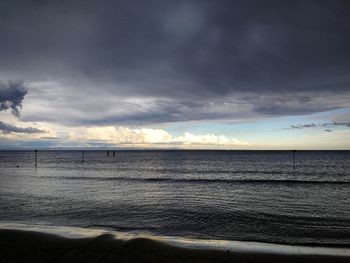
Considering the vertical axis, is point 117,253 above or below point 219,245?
above

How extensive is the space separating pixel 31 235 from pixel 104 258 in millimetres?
5299

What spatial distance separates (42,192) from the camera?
1150 inches

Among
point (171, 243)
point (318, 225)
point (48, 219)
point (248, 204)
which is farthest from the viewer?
point (248, 204)

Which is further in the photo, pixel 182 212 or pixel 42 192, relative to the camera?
pixel 42 192

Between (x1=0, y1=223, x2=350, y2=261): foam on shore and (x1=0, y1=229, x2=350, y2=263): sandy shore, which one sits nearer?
(x1=0, y1=229, x2=350, y2=263): sandy shore

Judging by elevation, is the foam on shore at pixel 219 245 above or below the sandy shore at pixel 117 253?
below

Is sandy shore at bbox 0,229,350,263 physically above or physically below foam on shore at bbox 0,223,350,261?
above

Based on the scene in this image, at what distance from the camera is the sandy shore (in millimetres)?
10188

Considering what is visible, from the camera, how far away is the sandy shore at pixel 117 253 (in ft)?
33.4

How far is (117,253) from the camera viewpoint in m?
10.8

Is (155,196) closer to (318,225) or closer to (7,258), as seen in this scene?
(318,225)

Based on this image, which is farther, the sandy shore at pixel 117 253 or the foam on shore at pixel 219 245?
the foam on shore at pixel 219 245

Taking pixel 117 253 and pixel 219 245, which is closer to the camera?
pixel 117 253

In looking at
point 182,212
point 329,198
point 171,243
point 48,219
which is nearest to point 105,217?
point 48,219
